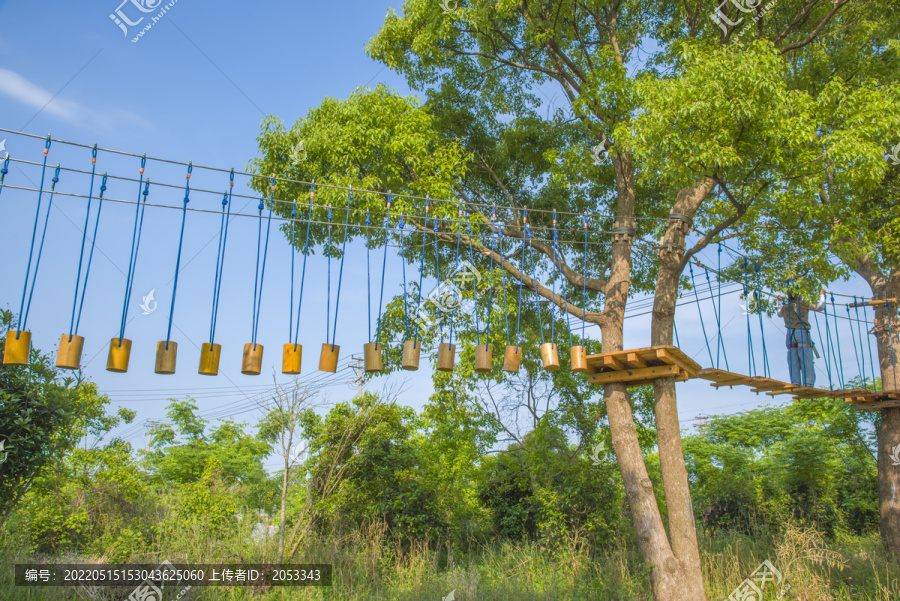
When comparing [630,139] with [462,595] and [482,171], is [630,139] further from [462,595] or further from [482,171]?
[462,595]

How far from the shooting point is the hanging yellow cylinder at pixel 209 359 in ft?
12.8

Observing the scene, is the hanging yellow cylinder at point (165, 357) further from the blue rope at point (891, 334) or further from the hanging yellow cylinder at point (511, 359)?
the blue rope at point (891, 334)

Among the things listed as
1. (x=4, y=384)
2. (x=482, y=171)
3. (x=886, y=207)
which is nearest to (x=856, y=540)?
(x=886, y=207)

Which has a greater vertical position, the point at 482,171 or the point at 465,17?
the point at 465,17

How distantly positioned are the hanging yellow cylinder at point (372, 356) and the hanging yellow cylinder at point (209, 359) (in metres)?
0.94

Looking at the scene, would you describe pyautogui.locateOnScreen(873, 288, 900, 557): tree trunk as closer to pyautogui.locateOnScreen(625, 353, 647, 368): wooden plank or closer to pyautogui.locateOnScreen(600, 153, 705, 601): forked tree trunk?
pyautogui.locateOnScreen(600, 153, 705, 601): forked tree trunk

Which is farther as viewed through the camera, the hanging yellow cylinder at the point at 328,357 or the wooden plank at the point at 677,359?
the wooden plank at the point at 677,359

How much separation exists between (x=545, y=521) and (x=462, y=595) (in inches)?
145

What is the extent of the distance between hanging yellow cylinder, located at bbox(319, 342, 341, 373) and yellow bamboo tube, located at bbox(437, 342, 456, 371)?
0.79 m

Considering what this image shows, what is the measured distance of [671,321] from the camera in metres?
6.95

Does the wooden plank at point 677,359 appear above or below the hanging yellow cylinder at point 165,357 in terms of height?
above

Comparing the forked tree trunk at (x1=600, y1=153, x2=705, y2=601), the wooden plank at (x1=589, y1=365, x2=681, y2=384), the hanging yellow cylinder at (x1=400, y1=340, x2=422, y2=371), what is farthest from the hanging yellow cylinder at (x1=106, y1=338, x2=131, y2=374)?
the forked tree trunk at (x1=600, y1=153, x2=705, y2=601)

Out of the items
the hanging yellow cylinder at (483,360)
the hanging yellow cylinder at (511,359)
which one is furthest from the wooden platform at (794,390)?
the hanging yellow cylinder at (483,360)

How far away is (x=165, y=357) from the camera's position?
12.4 ft
